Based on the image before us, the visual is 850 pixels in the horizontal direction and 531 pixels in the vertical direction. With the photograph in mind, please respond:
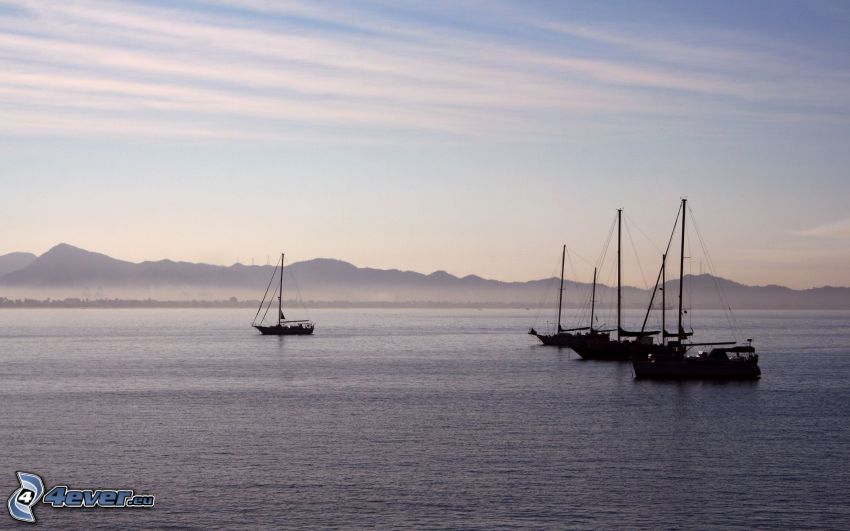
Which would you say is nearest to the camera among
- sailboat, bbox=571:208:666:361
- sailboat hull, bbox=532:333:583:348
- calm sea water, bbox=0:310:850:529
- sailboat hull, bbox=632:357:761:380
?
calm sea water, bbox=0:310:850:529

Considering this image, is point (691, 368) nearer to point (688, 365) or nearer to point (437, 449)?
point (688, 365)

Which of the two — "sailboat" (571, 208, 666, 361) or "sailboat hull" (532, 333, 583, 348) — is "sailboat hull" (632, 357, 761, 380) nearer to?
"sailboat" (571, 208, 666, 361)

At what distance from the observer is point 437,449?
57.4 metres

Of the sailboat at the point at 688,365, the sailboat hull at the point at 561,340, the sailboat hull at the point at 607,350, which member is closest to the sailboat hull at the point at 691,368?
the sailboat at the point at 688,365

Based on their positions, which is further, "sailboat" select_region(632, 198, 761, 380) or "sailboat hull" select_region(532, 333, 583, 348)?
"sailboat hull" select_region(532, 333, 583, 348)

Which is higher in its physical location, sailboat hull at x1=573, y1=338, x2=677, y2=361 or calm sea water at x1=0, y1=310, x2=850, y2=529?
sailboat hull at x1=573, y1=338, x2=677, y2=361

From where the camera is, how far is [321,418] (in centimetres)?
7212

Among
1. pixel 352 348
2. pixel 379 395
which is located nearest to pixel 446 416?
pixel 379 395

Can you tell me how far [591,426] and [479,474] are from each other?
65.1 feet

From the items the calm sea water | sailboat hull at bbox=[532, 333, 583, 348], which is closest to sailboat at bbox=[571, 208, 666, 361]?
the calm sea water

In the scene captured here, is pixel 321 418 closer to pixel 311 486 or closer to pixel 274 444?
pixel 274 444

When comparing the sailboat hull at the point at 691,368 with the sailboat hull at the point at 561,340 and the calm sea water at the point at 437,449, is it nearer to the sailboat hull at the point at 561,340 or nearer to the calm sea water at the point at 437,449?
the calm sea water at the point at 437,449

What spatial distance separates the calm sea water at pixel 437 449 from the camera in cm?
4269

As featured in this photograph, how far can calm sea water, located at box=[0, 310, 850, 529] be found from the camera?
140 ft
